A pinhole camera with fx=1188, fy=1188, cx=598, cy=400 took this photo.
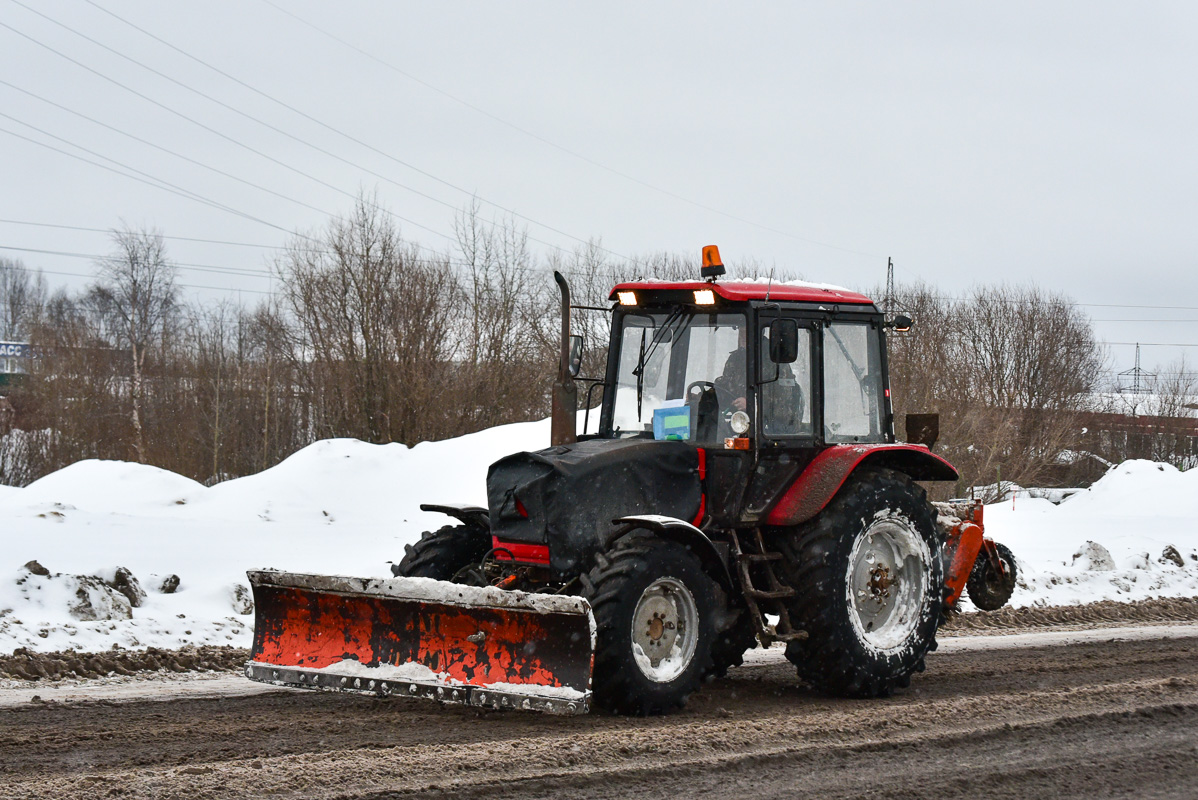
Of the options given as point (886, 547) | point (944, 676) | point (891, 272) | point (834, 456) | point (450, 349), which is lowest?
point (944, 676)

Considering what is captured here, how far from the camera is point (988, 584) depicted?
8.43 m

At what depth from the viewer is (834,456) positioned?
6.77 m

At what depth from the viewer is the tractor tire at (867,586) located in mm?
6438

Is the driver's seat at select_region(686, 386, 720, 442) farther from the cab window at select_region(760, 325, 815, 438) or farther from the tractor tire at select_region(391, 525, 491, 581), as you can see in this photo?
the tractor tire at select_region(391, 525, 491, 581)

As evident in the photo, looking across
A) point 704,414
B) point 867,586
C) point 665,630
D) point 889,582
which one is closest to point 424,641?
point 665,630

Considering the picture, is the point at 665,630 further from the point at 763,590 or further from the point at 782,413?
the point at 782,413

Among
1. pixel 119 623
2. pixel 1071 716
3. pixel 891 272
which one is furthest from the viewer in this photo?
pixel 891 272

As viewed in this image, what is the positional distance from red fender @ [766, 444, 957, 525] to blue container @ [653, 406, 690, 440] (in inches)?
26.2

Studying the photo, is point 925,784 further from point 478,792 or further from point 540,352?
point 540,352

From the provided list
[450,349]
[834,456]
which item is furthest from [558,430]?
[450,349]

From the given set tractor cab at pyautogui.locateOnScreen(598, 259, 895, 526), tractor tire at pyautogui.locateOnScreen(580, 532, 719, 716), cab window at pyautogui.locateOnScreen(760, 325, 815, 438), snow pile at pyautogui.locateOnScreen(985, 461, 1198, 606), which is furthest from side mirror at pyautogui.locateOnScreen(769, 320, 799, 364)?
snow pile at pyautogui.locateOnScreen(985, 461, 1198, 606)

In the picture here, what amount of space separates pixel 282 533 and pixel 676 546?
Result: 736 centimetres

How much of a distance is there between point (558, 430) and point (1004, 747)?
2876mm

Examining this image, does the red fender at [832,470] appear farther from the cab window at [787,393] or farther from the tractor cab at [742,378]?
the cab window at [787,393]
